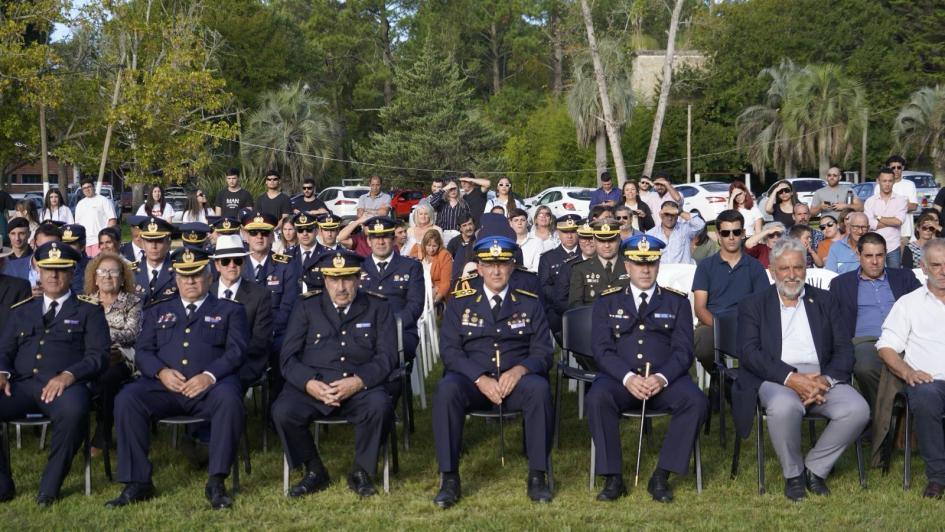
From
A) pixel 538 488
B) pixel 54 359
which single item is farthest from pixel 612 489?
pixel 54 359

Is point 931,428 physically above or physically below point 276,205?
below

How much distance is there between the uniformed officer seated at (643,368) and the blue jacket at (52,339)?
9.50 feet

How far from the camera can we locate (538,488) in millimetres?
5621

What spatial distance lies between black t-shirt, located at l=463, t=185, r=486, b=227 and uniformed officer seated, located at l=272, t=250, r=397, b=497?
6071mm

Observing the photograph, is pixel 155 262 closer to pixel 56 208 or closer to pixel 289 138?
pixel 56 208

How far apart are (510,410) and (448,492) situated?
24.1 inches

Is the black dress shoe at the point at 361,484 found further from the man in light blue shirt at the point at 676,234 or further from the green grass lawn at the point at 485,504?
the man in light blue shirt at the point at 676,234

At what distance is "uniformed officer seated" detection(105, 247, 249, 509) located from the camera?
18.2 feet

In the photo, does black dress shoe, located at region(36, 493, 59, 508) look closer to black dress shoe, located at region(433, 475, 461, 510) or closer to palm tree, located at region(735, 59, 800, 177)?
black dress shoe, located at region(433, 475, 461, 510)

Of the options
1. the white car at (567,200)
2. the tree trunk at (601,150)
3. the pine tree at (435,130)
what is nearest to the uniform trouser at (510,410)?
the white car at (567,200)

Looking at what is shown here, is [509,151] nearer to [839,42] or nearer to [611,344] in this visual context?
[839,42]

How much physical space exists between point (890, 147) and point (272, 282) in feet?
126

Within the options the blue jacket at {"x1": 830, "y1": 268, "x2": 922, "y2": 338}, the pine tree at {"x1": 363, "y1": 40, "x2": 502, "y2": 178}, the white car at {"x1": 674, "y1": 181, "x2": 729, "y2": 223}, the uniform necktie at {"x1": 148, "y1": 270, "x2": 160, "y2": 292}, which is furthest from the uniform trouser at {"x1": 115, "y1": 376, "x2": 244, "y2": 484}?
the pine tree at {"x1": 363, "y1": 40, "x2": 502, "y2": 178}

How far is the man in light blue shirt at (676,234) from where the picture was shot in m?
9.74
